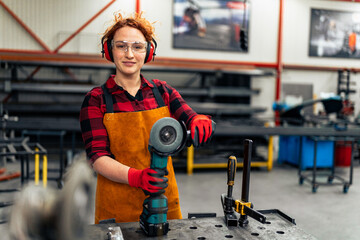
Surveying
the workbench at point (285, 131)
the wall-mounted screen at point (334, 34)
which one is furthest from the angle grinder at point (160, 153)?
the wall-mounted screen at point (334, 34)

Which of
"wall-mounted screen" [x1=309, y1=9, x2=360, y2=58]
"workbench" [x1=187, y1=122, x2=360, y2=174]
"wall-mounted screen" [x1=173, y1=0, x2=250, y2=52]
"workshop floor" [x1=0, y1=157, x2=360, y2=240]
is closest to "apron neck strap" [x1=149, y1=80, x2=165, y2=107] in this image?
"workshop floor" [x1=0, y1=157, x2=360, y2=240]

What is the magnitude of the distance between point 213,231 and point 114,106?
0.56 meters

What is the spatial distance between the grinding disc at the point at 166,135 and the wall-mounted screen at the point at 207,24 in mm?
5951

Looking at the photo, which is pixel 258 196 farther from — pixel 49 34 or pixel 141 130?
pixel 49 34

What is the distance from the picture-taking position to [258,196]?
13.3ft

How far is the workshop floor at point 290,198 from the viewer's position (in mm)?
3193

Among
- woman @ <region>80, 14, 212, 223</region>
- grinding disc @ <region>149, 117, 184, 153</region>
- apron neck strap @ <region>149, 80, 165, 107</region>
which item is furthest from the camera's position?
apron neck strap @ <region>149, 80, 165, 107</region>

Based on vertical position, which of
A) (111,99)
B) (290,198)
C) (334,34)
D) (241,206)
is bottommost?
(290,198)

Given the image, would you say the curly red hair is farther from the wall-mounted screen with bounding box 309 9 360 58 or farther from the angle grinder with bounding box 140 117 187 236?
the wall-mounted screen with bounding box 309 9 360 58

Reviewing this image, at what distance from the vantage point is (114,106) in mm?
1253

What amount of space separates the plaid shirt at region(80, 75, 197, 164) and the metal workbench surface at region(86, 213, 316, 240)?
0.25 meters

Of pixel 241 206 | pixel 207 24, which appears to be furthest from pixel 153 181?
pixel 207 24

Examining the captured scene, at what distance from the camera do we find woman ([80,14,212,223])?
47.5 inches

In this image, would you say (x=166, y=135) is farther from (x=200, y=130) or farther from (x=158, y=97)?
(x=158, y=97)
